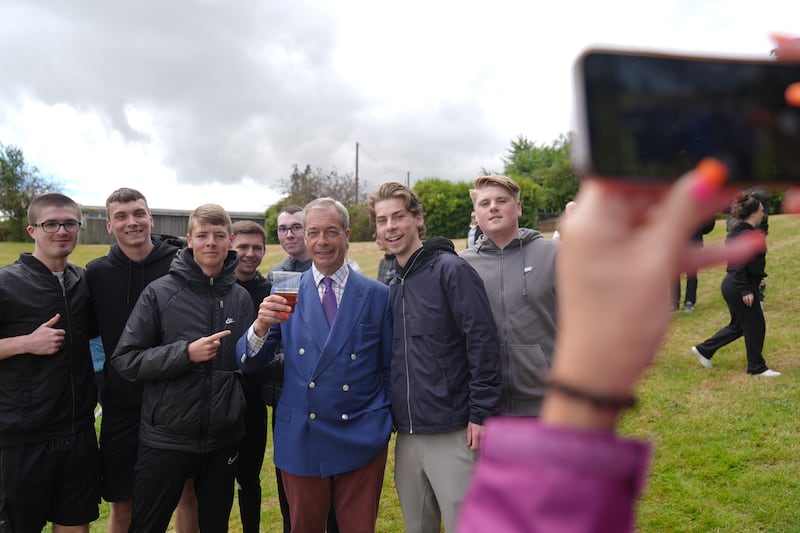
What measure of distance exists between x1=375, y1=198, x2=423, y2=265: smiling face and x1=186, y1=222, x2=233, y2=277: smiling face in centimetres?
106

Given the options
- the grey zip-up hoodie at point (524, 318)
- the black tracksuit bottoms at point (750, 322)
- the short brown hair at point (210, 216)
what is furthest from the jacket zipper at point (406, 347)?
the black tracksuit bottoms at point (750, 322)

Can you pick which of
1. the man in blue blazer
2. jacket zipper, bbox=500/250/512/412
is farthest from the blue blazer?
jacket zipper, bbox=500/250/512/412

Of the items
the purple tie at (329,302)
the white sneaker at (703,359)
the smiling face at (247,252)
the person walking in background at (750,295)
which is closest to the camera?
the purple tie at (329,302)

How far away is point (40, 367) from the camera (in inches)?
128

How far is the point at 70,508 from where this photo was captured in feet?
11.1

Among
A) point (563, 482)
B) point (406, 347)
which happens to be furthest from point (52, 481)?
point (563, 482)

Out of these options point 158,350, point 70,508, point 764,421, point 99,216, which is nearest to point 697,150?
point 158,350

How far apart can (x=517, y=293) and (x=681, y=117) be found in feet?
8.68

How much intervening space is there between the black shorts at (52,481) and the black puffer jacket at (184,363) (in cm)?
52

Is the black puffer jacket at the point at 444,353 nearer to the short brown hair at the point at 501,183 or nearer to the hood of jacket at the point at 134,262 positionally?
the short brown hair at the point at 501,183

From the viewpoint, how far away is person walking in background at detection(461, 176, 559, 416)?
3.22 m

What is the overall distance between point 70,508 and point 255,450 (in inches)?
48.1

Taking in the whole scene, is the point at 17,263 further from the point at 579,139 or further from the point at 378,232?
the point at 579,139

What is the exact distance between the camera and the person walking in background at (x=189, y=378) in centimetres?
314
